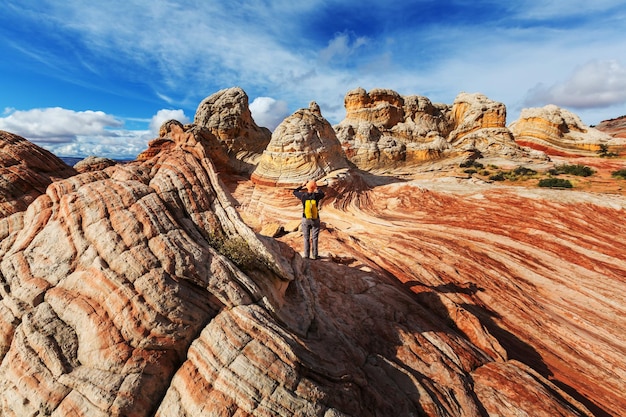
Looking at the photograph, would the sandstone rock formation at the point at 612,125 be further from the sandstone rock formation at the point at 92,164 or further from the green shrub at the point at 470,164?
the sandstone rock formation at the point at 92,164

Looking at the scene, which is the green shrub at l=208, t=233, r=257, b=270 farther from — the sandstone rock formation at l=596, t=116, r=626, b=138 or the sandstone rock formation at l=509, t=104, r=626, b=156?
the sandstone rock formation at l=596, t=116, r=626, b=138

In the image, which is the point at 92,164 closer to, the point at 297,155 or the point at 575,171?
the point at 297,155

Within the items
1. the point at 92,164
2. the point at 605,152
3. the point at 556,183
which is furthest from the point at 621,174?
the point at 92,164

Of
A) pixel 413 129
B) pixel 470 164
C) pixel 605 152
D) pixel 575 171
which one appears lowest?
pixel 575 171

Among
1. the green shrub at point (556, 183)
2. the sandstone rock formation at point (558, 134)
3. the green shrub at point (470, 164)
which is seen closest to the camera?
the green shrub at point (556, 183)

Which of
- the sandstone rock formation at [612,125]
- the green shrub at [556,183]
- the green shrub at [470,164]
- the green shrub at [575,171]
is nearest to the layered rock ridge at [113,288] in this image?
the green shrub at [556,183]

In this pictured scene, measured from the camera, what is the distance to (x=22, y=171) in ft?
32.6

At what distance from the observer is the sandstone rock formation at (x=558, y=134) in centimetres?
5300

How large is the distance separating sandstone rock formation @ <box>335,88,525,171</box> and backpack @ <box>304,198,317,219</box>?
119 ft

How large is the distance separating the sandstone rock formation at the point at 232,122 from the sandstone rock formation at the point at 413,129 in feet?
56.6

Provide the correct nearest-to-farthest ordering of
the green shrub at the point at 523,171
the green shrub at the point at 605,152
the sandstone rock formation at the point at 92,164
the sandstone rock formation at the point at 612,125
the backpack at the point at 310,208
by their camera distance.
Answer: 1. the backpack at the point at 310,208
2. the sandstone rock formation at the point at 92,164
3. the green shrub at the point at 523,171
4. the green shrub at the point at 605,152
5. the sandstone rock formation at the point at 612,125

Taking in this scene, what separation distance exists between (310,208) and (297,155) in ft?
45.9

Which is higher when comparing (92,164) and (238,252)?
(92,164)

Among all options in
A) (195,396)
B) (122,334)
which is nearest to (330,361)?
(195,396)
